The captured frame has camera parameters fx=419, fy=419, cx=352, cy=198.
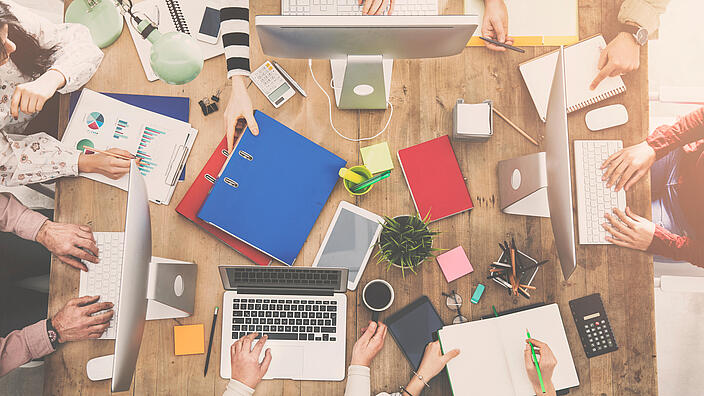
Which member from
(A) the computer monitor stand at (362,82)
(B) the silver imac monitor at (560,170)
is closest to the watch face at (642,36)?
(B) the silver imac monitor at (560,170)

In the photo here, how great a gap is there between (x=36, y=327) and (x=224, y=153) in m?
0.78

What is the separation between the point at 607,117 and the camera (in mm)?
1410

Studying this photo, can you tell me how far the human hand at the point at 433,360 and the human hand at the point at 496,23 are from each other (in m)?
1.00

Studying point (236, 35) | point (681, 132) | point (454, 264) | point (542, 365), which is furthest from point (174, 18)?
point (681, 132)

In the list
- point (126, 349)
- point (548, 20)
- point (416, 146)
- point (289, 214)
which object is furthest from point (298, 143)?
point (548, 20)

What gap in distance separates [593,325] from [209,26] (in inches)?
62.8

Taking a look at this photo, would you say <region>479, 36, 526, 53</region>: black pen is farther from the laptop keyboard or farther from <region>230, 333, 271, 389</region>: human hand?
<region>230, 333, 271, 389</region>: human hand

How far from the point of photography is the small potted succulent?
4.12 ft

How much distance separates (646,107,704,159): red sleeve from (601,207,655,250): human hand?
0.25 meters

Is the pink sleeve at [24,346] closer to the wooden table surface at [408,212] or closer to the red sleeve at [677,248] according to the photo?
the wooden table surface at [408,212]

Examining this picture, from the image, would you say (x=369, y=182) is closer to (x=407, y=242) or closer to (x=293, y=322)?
(x=407, y=242)

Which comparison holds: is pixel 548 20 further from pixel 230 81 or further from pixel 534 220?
pixel 230 81

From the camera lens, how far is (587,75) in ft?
4.65

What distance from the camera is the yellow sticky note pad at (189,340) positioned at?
4.25 feet
